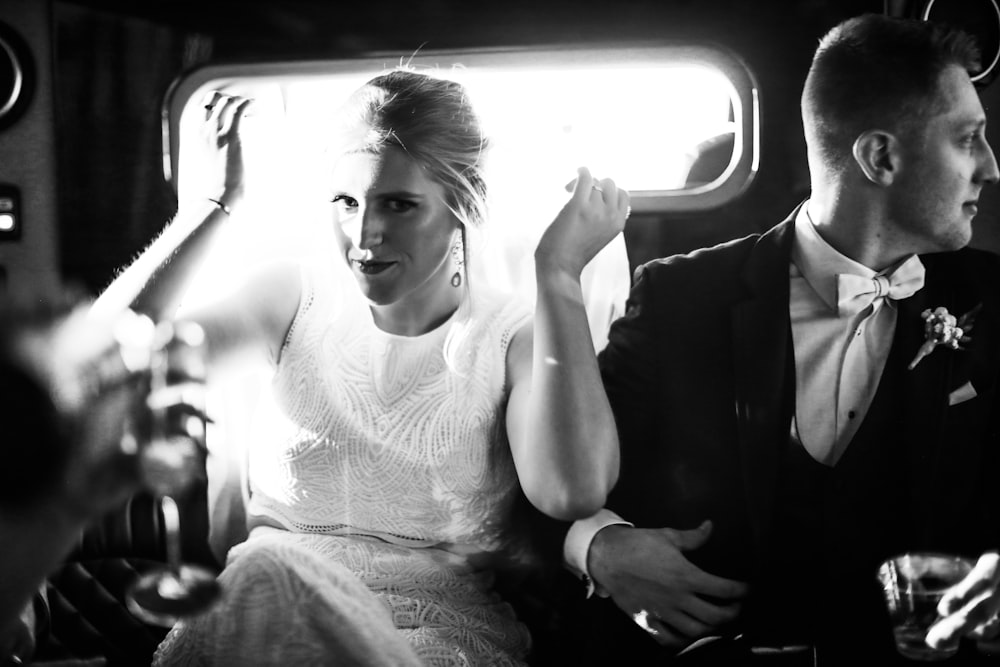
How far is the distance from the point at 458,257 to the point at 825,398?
0.60 m

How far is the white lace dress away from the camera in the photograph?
146 centimetres

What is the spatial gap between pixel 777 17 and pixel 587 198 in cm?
43

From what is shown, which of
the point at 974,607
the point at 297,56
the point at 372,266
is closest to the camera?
the point at 974,607

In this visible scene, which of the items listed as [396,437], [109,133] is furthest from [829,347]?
[109,133]

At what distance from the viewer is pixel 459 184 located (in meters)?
1.47

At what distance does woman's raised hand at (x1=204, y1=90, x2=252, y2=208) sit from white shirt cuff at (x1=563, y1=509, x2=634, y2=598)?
774 millimetres

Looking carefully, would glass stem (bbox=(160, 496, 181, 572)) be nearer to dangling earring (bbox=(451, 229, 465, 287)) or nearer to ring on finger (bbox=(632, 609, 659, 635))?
dangling earring (bbox=(451, 229, 465, 287))

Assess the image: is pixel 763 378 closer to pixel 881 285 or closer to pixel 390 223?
pixel 881 285

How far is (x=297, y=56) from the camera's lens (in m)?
1.60

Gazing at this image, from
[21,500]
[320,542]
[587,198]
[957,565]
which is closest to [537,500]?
[320,542]

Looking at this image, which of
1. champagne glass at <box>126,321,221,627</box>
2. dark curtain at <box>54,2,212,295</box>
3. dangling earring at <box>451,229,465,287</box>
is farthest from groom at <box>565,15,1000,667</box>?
dark curtain at <box>54,2,212,295</box>

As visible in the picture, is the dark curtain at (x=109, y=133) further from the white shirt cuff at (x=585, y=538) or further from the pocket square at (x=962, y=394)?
the pocket square at (x=962, y=394)

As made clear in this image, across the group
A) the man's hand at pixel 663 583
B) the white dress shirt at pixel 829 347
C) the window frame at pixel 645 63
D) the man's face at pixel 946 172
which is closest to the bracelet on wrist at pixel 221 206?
the window frame at pixel 645 63

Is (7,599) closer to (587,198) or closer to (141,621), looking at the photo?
(141,621)
